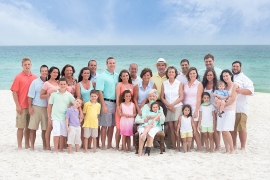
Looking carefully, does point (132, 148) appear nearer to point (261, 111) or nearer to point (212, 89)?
point (212, 89)

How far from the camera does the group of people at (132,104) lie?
7055mm

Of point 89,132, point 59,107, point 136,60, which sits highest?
point 136,60

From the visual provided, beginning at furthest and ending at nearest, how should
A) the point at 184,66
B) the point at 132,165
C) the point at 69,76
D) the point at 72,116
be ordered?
the point at 184,66, the point at 69,76, the point at 72,116, the point at 132,165

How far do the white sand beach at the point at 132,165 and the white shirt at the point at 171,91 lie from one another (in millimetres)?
1059

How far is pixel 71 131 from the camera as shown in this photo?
6.98m

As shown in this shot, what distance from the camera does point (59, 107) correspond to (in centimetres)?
698

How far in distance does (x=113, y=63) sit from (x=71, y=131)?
1.58m

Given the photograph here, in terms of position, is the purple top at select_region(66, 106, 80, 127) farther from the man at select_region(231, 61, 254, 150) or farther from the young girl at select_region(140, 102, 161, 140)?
the man at select_region(231, 61, 254, 150)

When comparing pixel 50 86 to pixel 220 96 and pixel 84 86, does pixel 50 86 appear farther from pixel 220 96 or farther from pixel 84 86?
pixel 220 96

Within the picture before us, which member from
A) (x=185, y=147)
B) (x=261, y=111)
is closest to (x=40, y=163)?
(x=185, y=147)

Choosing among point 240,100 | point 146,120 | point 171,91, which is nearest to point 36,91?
point 146,120

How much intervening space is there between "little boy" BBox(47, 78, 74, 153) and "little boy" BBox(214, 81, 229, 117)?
2.79m

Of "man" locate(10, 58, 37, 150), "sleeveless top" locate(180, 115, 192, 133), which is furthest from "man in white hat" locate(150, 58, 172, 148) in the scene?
"man" locate(10, 58, 37, 150)

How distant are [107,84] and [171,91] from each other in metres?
1.28
